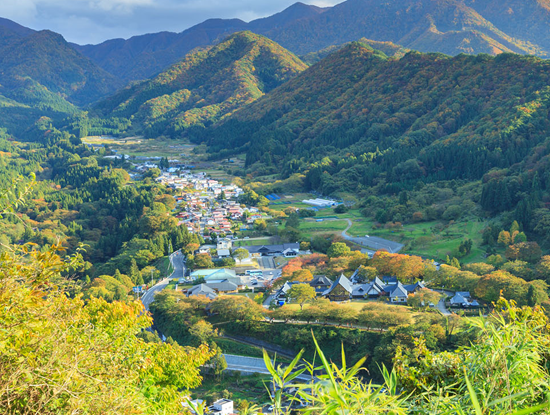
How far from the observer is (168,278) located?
102 ft

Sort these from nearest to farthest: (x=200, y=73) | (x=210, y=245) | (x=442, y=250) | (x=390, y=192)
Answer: (x=442, y=250)
(x=210, y=245)
(x=390, y=192)
(x=200, y=73)

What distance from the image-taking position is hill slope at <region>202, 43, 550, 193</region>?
49.2m

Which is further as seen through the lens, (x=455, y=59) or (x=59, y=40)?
(x=59, y=40)

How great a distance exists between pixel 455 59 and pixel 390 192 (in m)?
31.7

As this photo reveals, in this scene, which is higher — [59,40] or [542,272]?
[59,40]

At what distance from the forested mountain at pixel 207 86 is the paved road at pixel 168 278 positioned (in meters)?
70.5

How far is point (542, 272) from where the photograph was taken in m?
23.8

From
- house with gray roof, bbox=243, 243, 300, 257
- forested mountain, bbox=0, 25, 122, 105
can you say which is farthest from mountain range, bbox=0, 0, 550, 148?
house with gray roof, bbox=243, 243, 300, 257

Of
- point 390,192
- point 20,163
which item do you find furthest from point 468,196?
point 20,163

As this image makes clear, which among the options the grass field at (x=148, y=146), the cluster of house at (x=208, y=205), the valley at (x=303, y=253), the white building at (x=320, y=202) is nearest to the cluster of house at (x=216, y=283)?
the valley at (x=303, y=253)

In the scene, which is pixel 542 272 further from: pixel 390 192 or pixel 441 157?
pixel 441 157

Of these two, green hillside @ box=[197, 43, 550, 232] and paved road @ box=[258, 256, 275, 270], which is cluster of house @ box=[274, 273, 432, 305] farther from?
green hillside @ box=[197, 43, 550, 232]

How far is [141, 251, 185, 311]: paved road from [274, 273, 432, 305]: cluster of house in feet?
23.6

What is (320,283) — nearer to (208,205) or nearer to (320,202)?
(320,202)
